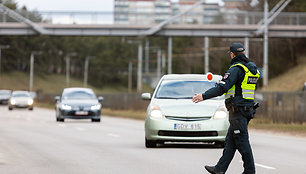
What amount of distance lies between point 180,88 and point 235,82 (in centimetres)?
832

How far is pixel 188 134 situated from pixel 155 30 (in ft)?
194

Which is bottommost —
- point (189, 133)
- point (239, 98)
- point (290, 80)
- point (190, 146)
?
point (290, 80)

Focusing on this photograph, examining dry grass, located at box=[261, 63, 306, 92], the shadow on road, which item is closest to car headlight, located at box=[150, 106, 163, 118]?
the shadow on road

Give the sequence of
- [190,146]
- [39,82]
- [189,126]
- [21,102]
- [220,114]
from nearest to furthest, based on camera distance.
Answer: [189,126] < [220,114] < [190,146] < [21,102] < [39,82]

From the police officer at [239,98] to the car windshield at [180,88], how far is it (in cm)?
776

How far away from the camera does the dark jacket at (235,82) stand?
10797 millimetres

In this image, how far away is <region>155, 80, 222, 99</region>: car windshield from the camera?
18.9 m

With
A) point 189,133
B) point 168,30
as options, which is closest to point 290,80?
point 168,30

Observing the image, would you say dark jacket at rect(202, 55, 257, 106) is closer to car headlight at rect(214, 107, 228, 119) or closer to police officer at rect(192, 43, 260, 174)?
police officer at rect(192, 43, 260, 174)

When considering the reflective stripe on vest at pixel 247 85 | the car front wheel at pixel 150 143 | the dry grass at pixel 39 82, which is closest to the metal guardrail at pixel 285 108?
the car front wheel at pixel 150 143

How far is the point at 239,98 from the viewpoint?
10.9m

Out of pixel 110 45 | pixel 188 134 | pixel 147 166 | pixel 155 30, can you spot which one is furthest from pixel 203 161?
pixel 110 45

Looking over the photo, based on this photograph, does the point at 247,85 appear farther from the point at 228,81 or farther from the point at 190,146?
the point at 190,146

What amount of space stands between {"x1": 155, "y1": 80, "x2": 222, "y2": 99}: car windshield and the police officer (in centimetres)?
776
